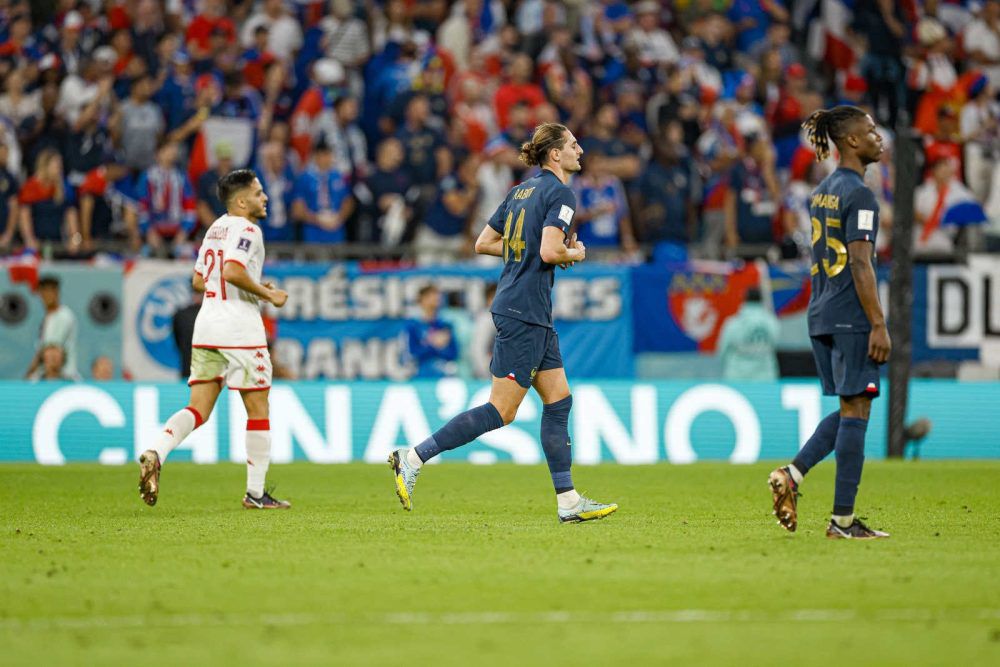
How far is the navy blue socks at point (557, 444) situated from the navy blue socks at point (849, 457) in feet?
5.86

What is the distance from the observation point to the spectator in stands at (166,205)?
18594mm

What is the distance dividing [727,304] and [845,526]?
940 centimetres

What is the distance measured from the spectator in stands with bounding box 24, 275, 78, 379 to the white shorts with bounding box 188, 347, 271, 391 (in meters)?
6.74

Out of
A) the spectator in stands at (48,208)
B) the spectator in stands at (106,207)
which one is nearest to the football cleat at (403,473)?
the spectator in stands at (106,207)

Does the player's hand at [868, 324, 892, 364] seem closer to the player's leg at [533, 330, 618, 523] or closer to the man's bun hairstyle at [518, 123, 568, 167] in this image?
the player's leg at [533, 330, 618, 523]

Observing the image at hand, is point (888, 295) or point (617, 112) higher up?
point (617, 112)

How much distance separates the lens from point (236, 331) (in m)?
10.5

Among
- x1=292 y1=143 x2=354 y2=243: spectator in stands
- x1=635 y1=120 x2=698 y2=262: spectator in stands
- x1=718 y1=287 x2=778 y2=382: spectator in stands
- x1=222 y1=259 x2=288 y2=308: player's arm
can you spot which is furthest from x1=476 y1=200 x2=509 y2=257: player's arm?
x1=635 y1=120 x2=698 y2=262: spectator in stands

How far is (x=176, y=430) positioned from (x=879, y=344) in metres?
4.69

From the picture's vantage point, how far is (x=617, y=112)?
21000mm

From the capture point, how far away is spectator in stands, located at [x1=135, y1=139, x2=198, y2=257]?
18.6 m

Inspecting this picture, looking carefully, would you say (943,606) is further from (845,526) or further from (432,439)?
Result: (432,439)

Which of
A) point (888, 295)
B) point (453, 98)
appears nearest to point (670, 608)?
point (888, 295)

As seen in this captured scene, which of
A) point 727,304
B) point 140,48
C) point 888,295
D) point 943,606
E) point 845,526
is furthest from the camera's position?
point 140,48
